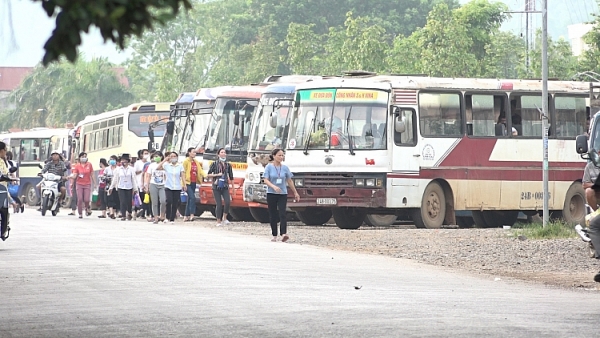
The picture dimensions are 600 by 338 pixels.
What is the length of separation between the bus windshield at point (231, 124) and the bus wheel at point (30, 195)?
75.9ft

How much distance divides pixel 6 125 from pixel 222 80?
22.7 metres

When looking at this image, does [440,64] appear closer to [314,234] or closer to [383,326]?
[314,234]

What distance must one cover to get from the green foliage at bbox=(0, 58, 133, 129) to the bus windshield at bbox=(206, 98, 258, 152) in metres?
63.1

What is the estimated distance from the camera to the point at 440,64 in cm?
5678

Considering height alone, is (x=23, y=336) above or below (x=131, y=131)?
below

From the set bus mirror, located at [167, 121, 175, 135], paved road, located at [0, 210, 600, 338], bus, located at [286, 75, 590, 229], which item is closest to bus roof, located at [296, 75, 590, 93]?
bus, located at [286, 75, 590, 229]

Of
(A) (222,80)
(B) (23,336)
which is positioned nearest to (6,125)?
(A) (222,80)

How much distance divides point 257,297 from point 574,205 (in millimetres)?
19763

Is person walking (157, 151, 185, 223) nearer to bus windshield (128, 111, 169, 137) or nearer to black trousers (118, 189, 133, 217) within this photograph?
black trousers (118, 189, 133, 217)

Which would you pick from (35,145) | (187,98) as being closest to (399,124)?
(187,98)

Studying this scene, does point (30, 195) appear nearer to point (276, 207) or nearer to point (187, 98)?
point (187, 98)

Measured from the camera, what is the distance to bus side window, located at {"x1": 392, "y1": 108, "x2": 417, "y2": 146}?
92.6 feet

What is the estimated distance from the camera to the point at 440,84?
29.7m

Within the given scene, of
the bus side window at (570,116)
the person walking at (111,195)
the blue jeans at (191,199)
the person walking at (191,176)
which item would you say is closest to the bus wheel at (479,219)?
the bus side window at (570,116)
